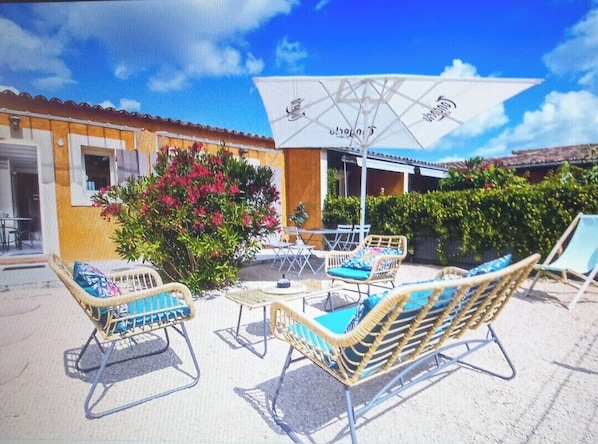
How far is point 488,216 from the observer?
5.32 meters

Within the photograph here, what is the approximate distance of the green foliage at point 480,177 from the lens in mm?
6289

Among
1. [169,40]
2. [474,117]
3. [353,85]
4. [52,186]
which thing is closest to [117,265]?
[52,186]

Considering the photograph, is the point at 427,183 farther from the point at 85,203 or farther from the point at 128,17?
the point at 128,17

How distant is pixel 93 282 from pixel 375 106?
13.0 feet

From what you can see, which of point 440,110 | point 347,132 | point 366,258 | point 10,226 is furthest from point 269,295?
point 10,226

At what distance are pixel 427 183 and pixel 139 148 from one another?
11.4 metres

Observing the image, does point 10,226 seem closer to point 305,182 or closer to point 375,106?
point 375,106

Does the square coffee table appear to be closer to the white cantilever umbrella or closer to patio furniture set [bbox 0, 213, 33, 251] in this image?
the white cantilever umbrella

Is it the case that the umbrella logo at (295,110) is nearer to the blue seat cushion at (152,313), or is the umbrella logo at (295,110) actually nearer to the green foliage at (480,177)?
the blue seat cushion at (152,313)

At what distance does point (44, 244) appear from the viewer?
5.28 m

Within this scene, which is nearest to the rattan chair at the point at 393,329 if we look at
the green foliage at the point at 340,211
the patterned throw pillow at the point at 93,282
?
the patterned throw pillow at the point at 93,282

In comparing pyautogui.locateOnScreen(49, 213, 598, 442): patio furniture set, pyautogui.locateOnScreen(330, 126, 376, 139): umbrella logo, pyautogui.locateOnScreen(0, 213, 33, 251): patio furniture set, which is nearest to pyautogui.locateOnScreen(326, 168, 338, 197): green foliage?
pyautogui.locateOnScreen(330, 126, 376, 139): umbrella logo

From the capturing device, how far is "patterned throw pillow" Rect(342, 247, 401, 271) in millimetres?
A: 3635

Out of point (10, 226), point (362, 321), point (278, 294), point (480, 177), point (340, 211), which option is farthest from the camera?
point (340, 211)
